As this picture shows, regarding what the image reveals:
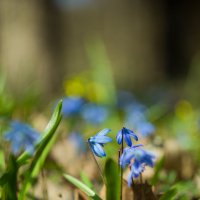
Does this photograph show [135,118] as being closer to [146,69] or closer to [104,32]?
[146,69]

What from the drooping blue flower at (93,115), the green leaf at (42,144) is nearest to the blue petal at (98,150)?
the green leaf at (42,144)

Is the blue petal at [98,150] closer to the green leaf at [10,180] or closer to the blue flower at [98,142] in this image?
the blue flower at [98,142]

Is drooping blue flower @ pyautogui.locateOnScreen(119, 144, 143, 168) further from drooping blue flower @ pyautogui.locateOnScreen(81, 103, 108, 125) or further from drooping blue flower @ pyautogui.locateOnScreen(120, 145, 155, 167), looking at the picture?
drooping blue flower @ pyautogui.locateOnScreen(81, 103, 108, 125)

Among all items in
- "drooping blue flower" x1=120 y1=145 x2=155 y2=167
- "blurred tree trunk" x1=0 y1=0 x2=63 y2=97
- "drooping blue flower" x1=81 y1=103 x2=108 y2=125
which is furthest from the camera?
"blurred tree trunk" x1=0 y1=0 x2=63 y2=97

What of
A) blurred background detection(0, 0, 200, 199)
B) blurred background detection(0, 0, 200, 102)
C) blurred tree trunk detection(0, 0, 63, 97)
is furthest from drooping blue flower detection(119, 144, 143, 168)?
blurred tree trunk detection(0, 0, 63, 97)

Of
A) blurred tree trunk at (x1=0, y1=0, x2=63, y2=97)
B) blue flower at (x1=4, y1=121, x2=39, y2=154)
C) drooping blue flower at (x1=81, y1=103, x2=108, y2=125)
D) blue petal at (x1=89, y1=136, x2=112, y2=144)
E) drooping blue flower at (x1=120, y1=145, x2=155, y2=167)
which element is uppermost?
blurred tree trunk at (x1=0, y1=0, x2=63, y2=97)

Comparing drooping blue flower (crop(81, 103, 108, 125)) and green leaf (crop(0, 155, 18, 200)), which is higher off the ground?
drooping blue flower (crop(81, 103, 108, 125))

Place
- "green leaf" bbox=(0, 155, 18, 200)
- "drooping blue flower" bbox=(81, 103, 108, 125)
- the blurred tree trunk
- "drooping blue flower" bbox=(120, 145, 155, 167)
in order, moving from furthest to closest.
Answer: the blurred tree trunk
"drooping blue flower" bbox=(81, 103, 108, 125)
"green leaf" bbox=(0, 155, 18, 200)
"drooping blue flower" bbox=(120, 145, 155, 167)
